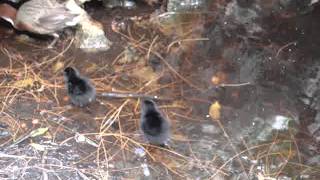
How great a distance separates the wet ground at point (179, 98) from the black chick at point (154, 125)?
0.29 ft

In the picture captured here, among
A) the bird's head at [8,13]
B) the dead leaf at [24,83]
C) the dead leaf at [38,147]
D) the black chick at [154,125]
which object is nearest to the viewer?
the black chick at [154,125]

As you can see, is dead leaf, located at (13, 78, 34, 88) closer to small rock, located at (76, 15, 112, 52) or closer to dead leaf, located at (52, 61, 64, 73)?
dead leaf, located at (52, 61, 64, 73)

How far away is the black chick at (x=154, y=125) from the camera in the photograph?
3709 millimetres

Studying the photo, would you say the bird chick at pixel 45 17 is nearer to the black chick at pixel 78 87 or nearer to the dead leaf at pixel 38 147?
the black chick at pixel 78 87

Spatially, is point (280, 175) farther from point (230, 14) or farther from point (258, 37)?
point (230, 14)

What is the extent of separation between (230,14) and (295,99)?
3.76 ft

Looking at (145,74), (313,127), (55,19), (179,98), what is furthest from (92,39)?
(313,127)

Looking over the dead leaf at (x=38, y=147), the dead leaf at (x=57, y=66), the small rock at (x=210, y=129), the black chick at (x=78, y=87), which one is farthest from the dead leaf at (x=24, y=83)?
the small rock at (x=210, y=129)

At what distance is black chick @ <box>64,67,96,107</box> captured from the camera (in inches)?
158

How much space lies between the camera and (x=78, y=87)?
403cm

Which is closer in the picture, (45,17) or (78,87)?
(78,87)

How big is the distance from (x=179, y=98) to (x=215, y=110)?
0.28 metres

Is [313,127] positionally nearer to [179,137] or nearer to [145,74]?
[179,137]

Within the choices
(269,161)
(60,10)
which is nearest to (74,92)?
(60,10)
